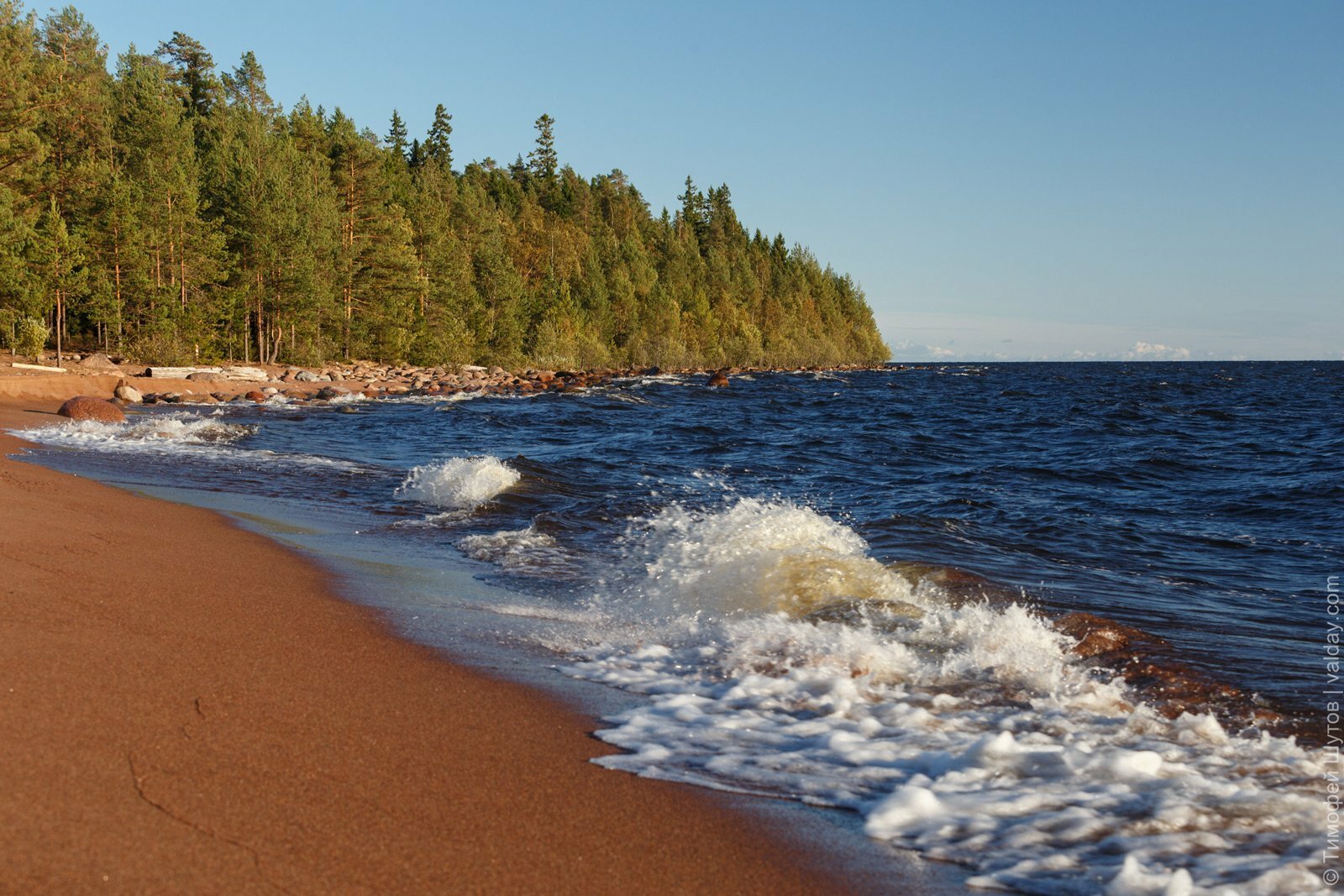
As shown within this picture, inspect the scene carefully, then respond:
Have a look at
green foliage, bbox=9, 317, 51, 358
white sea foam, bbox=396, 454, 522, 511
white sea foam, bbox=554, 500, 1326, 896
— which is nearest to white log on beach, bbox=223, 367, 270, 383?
green foliage, bbox=9, 317, 51, 358

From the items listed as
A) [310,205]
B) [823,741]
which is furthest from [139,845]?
[310,205]

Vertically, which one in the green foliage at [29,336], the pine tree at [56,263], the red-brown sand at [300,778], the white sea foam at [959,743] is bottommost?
the white sea foam at [959,743]

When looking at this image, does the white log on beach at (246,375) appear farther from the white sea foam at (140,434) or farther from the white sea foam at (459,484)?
the white sea foam at (459,484)

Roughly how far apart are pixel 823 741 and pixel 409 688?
220cm

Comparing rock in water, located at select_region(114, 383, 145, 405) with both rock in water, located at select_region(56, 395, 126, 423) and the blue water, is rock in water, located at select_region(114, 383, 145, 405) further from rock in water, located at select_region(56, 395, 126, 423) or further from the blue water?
rock in water, located at select_region(56, 395, 126, 423)

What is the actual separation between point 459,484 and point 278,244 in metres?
38.0

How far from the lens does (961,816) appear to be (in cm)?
373

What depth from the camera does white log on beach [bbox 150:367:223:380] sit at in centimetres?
3530

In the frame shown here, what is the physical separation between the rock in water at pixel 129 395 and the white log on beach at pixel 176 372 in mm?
5526

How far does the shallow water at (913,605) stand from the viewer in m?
3.88

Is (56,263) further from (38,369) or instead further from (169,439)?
(169,439)

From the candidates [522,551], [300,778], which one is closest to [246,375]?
[522,551]

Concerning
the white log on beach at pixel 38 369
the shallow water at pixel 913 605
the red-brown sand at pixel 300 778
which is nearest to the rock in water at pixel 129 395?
the white log on beach at pixel 38 369

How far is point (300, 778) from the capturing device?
355 cm
